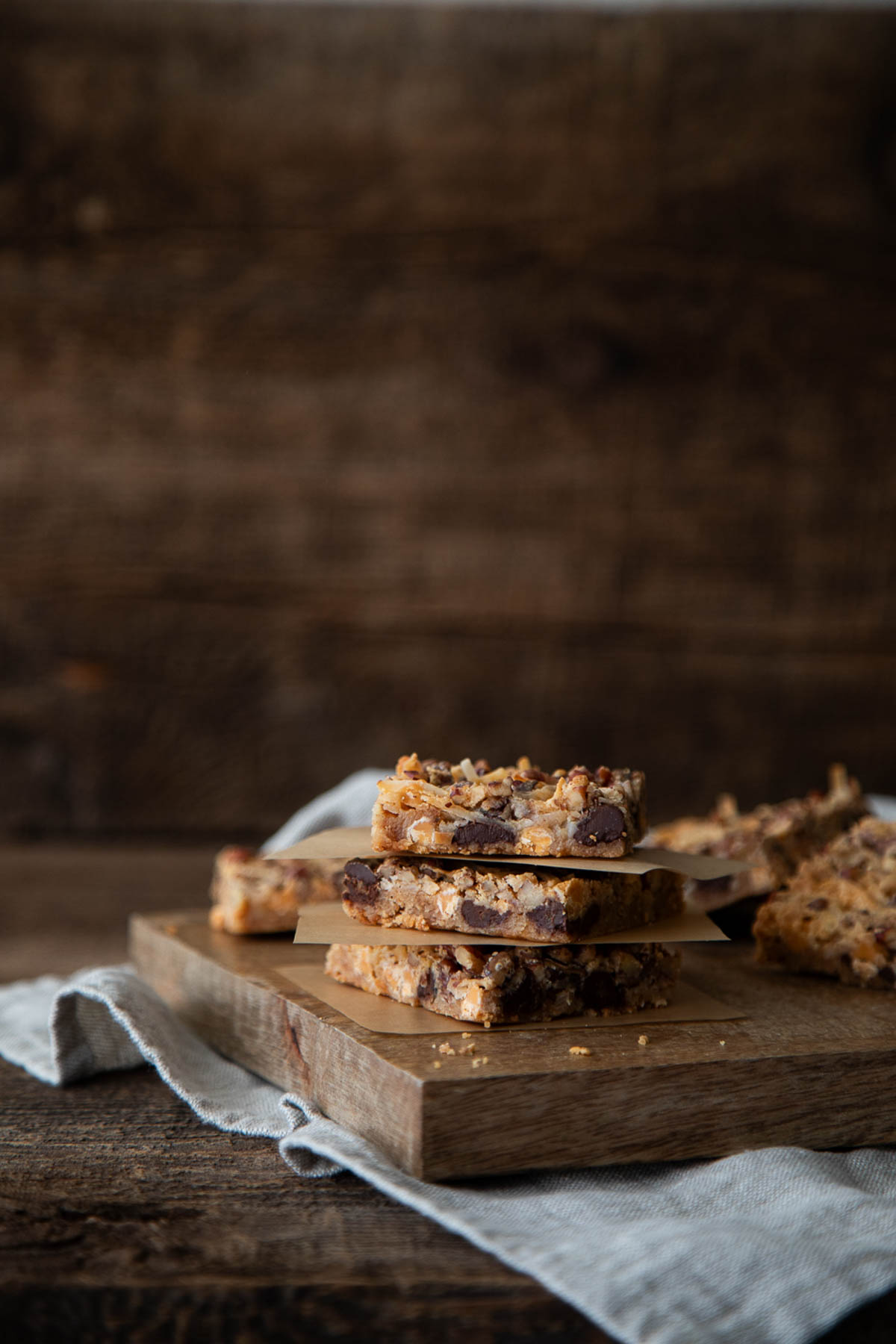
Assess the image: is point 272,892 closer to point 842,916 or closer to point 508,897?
point 508,897

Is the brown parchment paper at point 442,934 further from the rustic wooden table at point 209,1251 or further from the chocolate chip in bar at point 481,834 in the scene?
the rustic wooden table at point 209,1251

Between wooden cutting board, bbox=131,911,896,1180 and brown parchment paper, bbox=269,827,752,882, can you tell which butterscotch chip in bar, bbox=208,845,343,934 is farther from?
wooden cutting board, bbox=131,911,896,1180

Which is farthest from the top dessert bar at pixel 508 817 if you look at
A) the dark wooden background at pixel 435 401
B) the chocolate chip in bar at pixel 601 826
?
the dark wooden background at pixel 435 401

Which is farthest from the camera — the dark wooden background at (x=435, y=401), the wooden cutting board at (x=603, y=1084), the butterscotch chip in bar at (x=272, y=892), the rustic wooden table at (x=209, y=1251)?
the dark wooden background at (x=435, y=401)

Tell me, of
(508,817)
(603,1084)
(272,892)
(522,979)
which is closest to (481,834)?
(508,817)

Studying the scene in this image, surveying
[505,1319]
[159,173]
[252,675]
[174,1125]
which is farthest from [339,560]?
[505,1319]

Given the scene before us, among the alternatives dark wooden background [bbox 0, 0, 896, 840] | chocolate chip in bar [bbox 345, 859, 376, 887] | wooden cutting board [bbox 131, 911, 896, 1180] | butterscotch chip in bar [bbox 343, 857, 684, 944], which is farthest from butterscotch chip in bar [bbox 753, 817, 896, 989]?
dark wooden background [bbox 0, 0, 896, 840]
